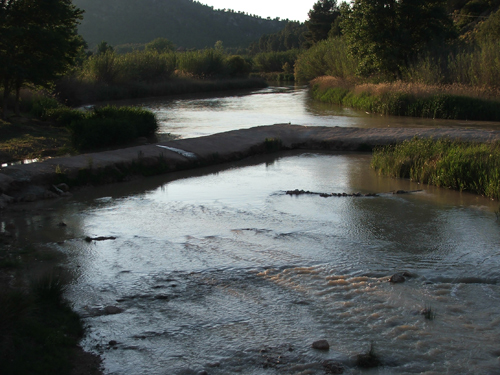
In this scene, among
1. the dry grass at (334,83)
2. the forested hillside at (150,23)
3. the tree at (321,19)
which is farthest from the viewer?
the forested hillside at (150,23)

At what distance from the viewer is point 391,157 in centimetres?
1060

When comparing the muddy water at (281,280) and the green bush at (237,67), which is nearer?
the muddy water at (281,280)

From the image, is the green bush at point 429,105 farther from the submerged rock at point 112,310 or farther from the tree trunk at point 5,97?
the submerged rock at point 112,310

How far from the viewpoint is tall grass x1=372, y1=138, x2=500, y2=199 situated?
8.59m

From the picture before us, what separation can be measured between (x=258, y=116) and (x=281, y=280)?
55.1ft

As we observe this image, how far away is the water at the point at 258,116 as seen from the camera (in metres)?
17.5

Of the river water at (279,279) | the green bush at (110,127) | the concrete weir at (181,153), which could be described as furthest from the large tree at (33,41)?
the river water at (279,279)

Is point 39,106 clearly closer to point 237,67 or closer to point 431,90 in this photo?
point 431,90

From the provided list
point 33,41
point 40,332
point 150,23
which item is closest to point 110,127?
point 33,41

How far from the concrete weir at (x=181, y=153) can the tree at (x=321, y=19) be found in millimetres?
41672

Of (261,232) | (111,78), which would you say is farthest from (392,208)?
(111,78)

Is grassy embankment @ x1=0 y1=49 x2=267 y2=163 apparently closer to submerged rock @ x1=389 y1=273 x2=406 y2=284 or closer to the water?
the water

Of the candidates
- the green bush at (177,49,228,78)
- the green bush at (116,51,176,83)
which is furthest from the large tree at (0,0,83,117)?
the green bush at (177,49,228,78)

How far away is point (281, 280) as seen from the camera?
501 cm
